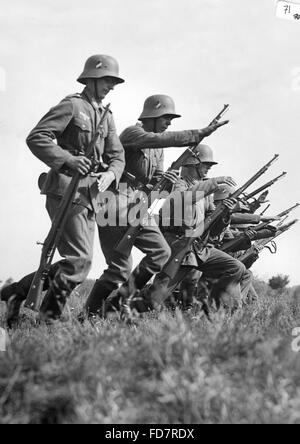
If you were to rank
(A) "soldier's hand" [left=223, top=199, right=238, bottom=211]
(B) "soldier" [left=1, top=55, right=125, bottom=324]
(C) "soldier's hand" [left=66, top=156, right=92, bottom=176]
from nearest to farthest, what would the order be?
(C) "soldier's hand" [left=66, top=156, right=92, bottom=176], (B) "soldier" [left=1, top=55, right=125, bottom=324], (A) "soldier's hand" [left=223, top=199, right=238, bottom=211]

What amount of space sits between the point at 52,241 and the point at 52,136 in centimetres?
86

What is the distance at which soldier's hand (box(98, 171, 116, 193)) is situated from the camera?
742cm

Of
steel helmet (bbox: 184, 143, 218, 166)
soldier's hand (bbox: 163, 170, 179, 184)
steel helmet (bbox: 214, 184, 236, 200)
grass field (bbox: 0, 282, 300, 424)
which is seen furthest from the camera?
steel helmet (bbox: 214, 184, 236, 200)

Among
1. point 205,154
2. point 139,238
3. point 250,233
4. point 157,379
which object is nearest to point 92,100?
point 139,238

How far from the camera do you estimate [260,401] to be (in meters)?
4.16

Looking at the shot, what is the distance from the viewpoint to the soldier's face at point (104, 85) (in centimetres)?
781

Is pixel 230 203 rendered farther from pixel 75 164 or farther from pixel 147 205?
pixel 75 164

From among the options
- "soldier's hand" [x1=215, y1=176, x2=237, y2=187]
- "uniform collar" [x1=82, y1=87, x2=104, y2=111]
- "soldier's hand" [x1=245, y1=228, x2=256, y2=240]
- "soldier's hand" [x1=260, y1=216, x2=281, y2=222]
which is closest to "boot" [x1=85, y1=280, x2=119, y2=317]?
"uniform collar" [x1=82, y1=87, x2=104, y2=111]

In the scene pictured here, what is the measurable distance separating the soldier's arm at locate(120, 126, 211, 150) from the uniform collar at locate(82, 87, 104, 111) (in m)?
0.68

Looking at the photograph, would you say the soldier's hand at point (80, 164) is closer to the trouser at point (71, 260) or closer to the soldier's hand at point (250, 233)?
the trouser at point (71, 260)

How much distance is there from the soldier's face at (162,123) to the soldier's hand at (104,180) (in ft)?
5.55

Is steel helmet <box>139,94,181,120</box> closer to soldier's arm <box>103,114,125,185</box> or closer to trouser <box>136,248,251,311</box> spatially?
soldier's arm <box>103,114,125,185</box>

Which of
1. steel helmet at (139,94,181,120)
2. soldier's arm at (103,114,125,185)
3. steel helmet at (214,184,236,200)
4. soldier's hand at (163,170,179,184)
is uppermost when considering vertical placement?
steel helmet at (139,94,181,120)
